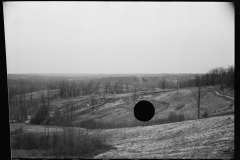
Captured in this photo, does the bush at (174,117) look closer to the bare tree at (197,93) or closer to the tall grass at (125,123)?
the tall grass at (125,123)

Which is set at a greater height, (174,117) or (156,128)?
(174,117)

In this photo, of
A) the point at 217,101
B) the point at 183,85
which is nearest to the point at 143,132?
the point at 183,85

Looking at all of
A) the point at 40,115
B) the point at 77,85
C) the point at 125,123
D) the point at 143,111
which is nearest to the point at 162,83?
the point at 143,111

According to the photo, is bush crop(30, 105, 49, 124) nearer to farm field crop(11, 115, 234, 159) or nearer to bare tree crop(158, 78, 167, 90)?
farm field crop(11, 115, 234, 159)

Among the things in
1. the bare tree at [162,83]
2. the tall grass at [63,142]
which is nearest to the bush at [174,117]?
the bare tree at [162,83]

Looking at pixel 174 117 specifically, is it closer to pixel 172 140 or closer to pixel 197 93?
pixel 172 140
